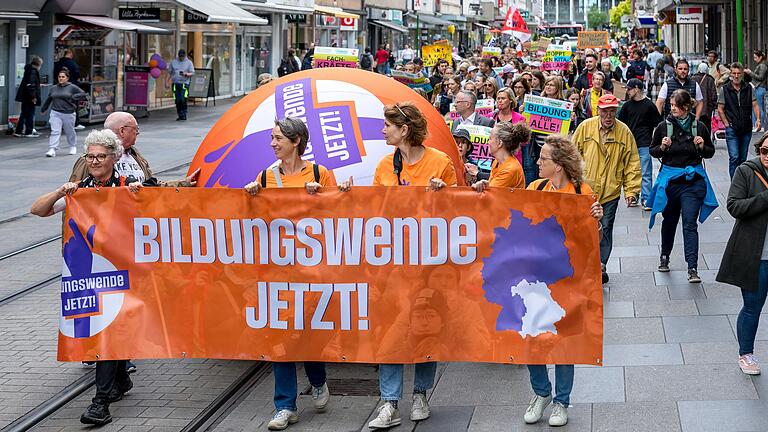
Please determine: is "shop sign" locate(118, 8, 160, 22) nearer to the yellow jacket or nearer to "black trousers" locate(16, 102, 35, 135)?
"black trousers" locate(16, 102, 35, 135)

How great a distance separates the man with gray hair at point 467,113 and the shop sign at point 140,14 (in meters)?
23.2

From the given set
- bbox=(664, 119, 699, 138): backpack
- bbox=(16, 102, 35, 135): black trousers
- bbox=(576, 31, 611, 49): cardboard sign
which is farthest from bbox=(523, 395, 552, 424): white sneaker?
bbox=(576, 31, 611, 49): cardboard sign

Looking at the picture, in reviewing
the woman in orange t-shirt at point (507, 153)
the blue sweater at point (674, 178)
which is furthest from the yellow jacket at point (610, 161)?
the woman in orange t-shirt at point (507, 153)

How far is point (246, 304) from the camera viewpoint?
25.0 ft

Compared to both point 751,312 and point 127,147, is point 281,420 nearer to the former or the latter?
point 127,147

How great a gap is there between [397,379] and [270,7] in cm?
3920

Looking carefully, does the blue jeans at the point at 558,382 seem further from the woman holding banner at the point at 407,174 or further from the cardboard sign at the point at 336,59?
the cardboard sign at the point at 336,59

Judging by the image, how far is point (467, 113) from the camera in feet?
40.6

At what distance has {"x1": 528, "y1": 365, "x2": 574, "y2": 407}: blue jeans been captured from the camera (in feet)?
23.9

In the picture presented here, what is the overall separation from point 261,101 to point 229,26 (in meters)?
34.7

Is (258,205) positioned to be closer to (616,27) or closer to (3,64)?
(3,64)

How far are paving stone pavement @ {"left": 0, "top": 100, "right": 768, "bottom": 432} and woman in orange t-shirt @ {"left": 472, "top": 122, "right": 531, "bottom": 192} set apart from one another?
1290 mm

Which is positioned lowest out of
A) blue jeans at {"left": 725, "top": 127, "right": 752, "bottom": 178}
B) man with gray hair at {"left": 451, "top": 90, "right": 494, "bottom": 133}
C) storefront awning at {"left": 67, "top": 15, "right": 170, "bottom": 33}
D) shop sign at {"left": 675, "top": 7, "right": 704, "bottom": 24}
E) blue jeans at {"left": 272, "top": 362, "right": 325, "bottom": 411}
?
blue jeans at {"left": 272, "top": 362, "right": 325, "bottom": 411}

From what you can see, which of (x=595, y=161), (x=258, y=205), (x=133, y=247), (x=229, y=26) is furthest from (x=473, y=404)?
(x=229, y=26)
